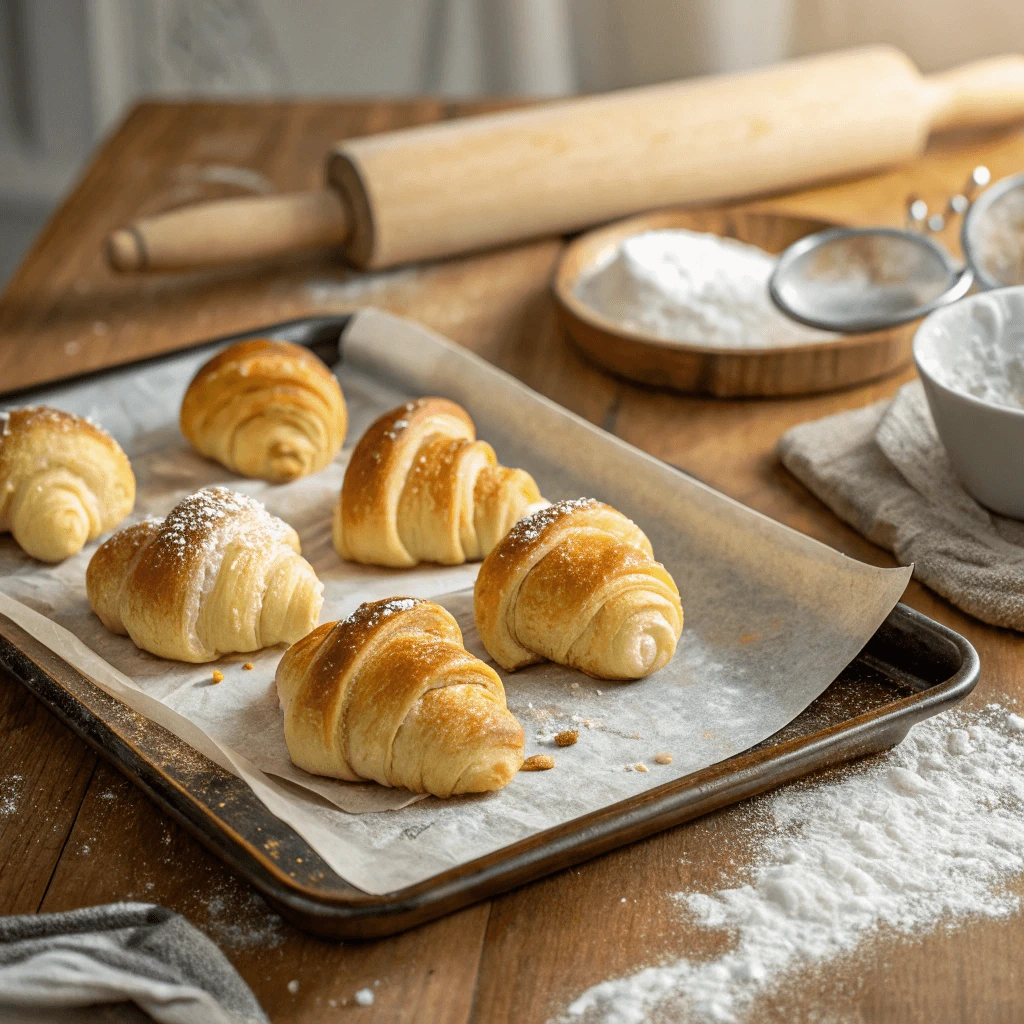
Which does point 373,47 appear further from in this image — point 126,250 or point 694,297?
point 694,297

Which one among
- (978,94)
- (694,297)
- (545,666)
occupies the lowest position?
(545,666)

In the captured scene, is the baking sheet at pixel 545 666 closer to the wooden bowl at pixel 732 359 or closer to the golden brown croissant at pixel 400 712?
the golden brown croissant at pixel 400 712

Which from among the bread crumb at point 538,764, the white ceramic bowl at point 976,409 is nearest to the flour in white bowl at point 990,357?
the white ceramic bowl at point 976,409

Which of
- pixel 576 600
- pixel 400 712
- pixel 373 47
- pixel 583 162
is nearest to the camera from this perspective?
pixel 400 712

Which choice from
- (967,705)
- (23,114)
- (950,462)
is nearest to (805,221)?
(950,462)

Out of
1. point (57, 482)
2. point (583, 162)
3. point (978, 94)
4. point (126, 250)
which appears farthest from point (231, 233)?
point (978, 94)

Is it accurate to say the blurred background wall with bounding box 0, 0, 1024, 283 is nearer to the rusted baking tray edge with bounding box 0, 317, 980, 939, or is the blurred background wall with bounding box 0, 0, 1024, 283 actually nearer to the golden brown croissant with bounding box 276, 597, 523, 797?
the rusted baking tray edge with bounding box 0, 317, 980, 939

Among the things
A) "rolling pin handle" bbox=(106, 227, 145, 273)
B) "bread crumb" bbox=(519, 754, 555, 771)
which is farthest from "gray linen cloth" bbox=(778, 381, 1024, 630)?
"rolling pin handle" bbox=(106, 227, 145, 273)
